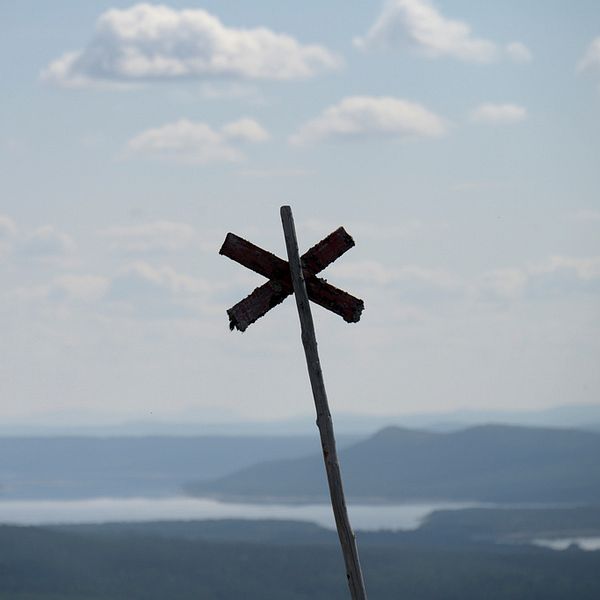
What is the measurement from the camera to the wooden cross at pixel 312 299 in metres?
19.1

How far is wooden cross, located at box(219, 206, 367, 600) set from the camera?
19.1 metres

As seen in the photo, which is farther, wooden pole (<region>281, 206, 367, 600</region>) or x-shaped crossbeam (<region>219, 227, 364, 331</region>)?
x-shaped crossbeam (<region>219, 227, 364, 331</region>)

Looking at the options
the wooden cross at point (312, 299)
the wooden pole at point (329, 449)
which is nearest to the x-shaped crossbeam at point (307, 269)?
the wooden cross at point (312, 299)

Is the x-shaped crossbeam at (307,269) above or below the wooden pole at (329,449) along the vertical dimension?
above

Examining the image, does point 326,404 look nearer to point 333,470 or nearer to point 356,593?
point 333,470

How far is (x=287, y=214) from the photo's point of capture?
1941 centimetres

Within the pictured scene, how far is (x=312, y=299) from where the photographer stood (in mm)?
19672

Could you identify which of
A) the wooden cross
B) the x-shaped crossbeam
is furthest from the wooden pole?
the x-shaped crossbeam

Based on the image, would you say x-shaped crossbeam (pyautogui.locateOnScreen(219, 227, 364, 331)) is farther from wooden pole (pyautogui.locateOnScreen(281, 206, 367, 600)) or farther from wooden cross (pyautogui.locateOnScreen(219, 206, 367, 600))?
Result: wooden pole (pyautogui.locateOnScreen(281, 206, 367, 600))

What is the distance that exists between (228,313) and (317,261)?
124 centimetres

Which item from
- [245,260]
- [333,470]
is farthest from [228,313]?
[333,470]

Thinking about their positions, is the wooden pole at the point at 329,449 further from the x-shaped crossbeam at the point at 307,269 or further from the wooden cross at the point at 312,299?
the x-shaped crossbeam at the point at 307,269

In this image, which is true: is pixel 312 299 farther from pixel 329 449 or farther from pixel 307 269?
pixel 329 449

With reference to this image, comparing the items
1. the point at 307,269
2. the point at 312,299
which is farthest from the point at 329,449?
the point at 307,269
